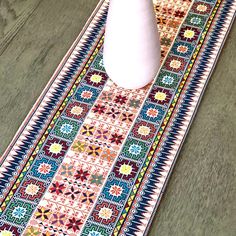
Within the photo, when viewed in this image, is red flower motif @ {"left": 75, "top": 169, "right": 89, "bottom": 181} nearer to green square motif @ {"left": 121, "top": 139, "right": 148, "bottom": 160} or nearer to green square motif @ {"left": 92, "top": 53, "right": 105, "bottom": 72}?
green square motif @ {"left": 121, "top": 139, "right": 148, "bottom": 160}

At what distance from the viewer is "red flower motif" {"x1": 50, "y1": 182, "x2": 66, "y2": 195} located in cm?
68

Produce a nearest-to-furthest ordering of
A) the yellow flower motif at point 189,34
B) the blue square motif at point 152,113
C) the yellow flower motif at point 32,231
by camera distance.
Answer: the yellow flower motif at point 32,231 < the blue square motif at point 152,113 < the yellow flower motif at point 189,34

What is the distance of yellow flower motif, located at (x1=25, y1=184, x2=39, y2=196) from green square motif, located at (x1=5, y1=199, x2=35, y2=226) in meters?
0.02

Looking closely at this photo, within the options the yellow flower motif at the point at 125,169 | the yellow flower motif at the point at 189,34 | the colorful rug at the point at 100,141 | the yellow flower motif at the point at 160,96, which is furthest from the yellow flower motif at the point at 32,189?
the yellow flower motif at the point at 189,34

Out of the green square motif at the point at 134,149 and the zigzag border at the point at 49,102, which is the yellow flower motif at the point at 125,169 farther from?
the zigzag border at the point at 49,102

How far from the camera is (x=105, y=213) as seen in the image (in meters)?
0.66

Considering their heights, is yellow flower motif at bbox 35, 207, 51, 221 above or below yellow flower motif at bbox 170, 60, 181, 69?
above

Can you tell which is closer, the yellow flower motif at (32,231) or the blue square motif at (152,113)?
the yellow flower motif at (32,231)

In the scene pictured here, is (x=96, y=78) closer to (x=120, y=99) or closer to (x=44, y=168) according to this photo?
(x=120, y=99)

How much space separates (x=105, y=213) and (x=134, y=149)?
0.11m

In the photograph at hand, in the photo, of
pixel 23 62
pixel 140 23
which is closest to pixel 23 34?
pixel 23 62

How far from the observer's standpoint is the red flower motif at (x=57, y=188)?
0.68 meters

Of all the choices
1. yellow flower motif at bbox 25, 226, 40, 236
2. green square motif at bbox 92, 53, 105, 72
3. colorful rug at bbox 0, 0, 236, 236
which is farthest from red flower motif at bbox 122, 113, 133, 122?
yellow flower motif at bbox 25, 226, 40, 236

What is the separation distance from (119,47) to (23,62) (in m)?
0.22
